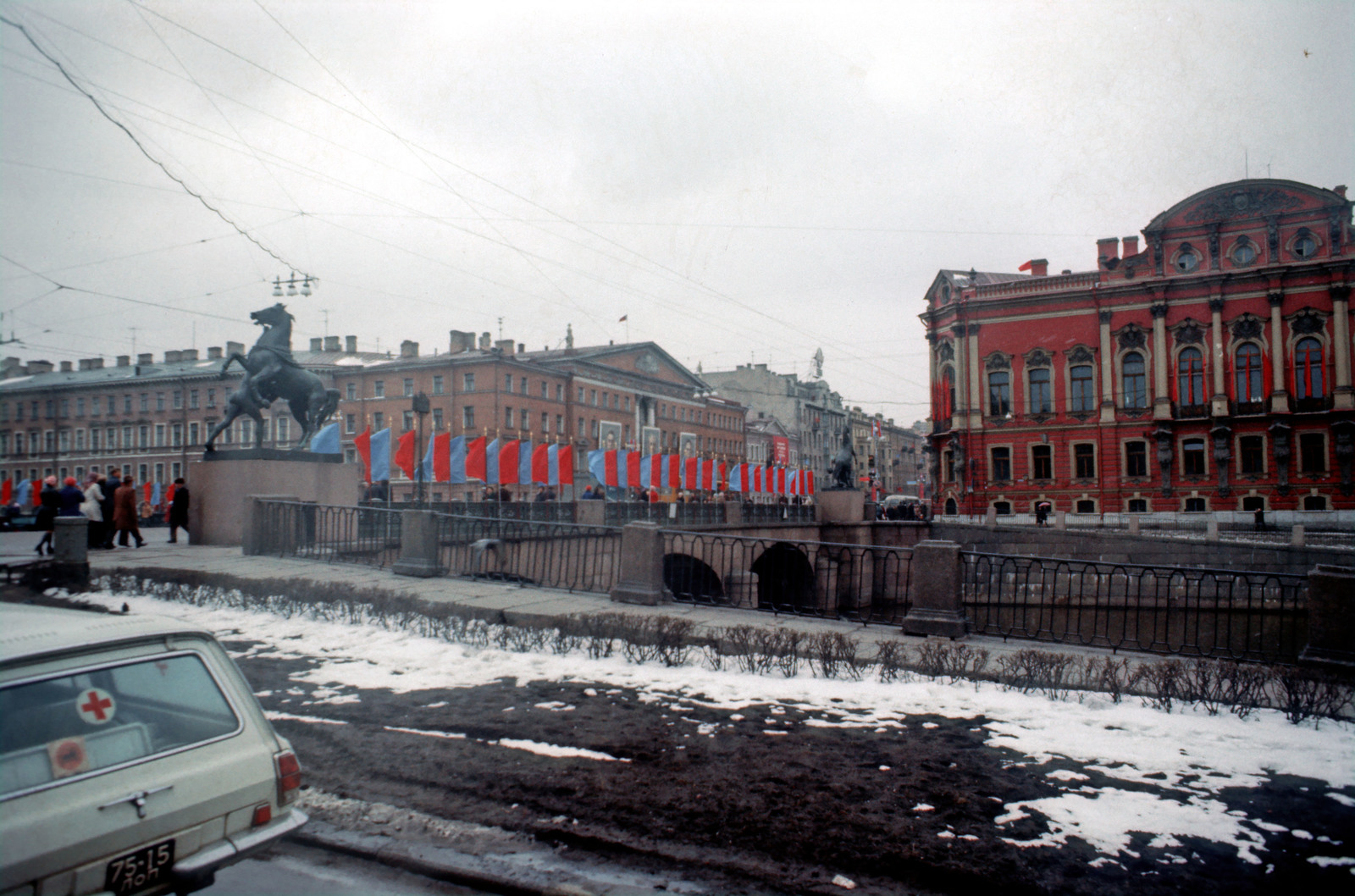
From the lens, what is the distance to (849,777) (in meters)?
5.48

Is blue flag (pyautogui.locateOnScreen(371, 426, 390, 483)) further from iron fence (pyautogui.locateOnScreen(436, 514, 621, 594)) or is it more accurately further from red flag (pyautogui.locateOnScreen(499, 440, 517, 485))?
iron fence (pyautogui.locateOnScreen(436, 514, 621, 594))

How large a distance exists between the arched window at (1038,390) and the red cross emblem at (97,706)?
5615cm

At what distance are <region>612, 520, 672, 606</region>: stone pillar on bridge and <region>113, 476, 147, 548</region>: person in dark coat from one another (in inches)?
538

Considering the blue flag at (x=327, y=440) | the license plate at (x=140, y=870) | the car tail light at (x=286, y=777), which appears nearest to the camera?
the license plate at (x=140, y=870)

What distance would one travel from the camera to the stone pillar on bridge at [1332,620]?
8484 millimetres

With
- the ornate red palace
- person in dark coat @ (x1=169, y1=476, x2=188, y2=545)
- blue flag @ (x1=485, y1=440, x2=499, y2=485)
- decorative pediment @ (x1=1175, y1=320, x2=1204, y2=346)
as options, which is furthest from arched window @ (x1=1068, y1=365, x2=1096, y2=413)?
person in dark coat @ (x1=169, y1=476, x2=188, y2=545)

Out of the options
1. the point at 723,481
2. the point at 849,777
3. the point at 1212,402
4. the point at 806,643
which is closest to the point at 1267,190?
the point at 1212,402

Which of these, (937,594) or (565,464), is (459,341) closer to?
(565,464)

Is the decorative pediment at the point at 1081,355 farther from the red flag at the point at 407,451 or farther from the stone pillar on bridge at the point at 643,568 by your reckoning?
the stone pillar on bridge at the point at 643,568

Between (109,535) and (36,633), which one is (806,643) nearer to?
(36,633)

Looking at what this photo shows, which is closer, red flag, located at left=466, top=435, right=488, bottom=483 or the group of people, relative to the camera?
the group of people

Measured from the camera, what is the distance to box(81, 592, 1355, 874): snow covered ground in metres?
4.73

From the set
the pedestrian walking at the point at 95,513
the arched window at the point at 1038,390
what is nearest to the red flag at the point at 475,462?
the pedestrian walking at the point at 95,513

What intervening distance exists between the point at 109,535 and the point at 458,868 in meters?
19.6
